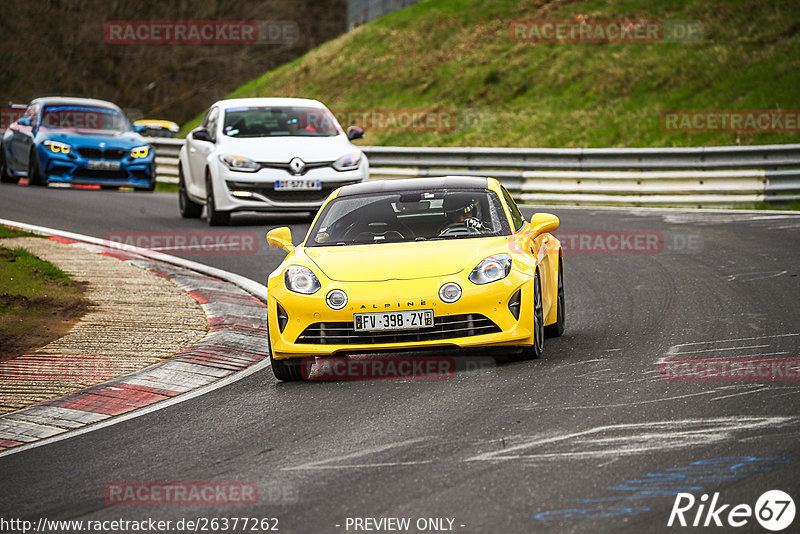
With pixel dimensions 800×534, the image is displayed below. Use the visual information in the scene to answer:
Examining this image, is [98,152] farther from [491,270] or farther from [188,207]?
[491,270]

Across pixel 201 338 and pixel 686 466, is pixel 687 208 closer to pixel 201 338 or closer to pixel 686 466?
pixel 201 338

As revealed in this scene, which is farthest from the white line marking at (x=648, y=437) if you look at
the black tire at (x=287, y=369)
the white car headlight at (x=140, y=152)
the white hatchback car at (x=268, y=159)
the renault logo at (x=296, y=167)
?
the white car headlight at (x=140, y=152)

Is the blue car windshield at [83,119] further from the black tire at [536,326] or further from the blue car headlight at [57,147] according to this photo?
the black tire at [536,326]

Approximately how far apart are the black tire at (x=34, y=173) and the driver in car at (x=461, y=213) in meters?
15.3

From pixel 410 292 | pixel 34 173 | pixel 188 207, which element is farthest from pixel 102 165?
pixel 410 292

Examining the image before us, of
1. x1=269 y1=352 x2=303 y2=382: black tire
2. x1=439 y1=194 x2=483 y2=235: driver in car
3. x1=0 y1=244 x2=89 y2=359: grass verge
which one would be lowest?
x1=269 y1=352 x2=303 y2=382: black tire

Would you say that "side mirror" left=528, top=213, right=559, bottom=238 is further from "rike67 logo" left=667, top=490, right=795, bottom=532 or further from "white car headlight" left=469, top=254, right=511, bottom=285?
"rike67 logo" left=667, top=490, right=795, bottom=532

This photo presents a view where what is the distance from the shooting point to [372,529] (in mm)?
4859

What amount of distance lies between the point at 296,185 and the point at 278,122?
1.72 metres

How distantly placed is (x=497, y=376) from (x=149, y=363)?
8.81 ft

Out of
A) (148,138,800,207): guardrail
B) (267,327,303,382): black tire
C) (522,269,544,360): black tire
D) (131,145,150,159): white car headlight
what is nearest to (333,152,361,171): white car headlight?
(148,138,800,207): guardrail

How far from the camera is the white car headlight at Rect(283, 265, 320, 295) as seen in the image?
8.23 metres

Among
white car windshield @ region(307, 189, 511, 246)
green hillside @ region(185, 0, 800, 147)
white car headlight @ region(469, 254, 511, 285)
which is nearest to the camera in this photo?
white car headlight @ region(469, 254, 511, 285)

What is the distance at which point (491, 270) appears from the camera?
8.19 meters
